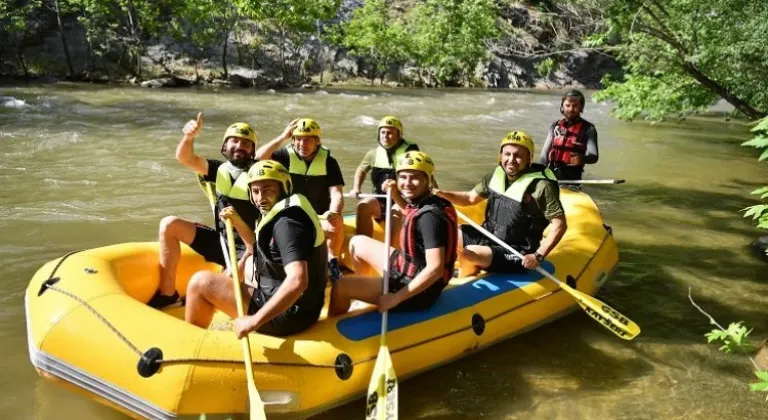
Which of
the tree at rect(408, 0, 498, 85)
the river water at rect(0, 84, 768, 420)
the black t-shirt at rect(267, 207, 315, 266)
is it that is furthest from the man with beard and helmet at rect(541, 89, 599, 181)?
the tree at rect(408, 0, 498, 85)

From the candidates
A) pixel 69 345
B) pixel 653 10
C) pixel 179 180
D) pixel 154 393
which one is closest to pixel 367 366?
pixel 154 393

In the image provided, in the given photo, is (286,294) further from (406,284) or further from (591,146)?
(591,146)

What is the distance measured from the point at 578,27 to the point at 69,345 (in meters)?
7.80

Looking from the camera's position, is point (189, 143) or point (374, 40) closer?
point (189, 143)

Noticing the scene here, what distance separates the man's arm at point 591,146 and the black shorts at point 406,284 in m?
2.50

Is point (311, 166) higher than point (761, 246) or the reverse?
higher

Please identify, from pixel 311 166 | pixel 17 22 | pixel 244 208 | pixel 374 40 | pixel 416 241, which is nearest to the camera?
pixel 416 241

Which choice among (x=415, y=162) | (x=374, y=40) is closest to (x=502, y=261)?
(x=415, y=162)

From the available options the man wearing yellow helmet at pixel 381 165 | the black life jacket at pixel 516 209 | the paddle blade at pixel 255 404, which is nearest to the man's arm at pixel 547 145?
the man wearing yellow helmet at pixel 381 165

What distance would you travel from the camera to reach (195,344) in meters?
2.85

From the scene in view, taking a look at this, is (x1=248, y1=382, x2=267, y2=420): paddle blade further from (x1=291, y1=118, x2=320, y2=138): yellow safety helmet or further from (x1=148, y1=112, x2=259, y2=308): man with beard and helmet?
(x1=291, y1=118, x2=320, y2=138): yellow safety helmet

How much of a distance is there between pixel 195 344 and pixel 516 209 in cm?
226

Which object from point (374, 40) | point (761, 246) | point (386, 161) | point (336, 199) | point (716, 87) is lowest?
point (761, 246)

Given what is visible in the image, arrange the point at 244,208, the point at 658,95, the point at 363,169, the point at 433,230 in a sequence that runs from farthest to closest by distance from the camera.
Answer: the point at 658,95 < the point at 363,169 < the point at 244,208 < the point at 433,230
